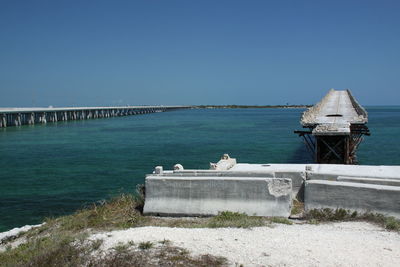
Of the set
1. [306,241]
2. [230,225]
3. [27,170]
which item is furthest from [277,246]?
[27,170]

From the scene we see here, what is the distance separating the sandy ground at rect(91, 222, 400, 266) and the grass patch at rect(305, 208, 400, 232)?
0.88 feet

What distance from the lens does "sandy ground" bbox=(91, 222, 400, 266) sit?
21.9ft

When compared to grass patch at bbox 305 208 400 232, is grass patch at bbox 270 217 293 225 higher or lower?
lower

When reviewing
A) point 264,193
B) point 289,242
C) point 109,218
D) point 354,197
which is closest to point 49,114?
point 109,218

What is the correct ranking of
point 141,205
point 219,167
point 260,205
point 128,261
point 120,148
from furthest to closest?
point 120,148 < point 219,167 < point 141,205 < point 260,205 < point 128,261

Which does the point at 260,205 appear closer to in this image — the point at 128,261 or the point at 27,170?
the point at 128,261

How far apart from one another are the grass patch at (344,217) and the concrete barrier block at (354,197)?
0.17m

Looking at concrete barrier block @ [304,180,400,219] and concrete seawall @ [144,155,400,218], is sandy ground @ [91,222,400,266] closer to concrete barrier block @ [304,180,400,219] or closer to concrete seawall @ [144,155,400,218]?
concrete barrier block @ [304,180,400,219]

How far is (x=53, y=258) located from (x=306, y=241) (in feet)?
14.6

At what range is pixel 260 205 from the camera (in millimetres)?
9828

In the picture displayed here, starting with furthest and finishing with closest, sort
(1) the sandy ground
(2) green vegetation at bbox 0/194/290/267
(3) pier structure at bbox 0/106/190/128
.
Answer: (3) pier structure at bbox 0/106/190/128 < (2) green vegetation at bbox 0/194/290/267 < (1) the sandy ground

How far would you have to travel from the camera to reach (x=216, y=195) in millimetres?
10188

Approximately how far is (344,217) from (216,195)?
296 cm

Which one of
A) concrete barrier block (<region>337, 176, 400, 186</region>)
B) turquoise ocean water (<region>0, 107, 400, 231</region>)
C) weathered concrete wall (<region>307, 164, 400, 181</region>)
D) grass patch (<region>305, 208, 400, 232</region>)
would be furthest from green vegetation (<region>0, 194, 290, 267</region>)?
turquoise ocean water (<region>0, 107, 400, 231</region>)
